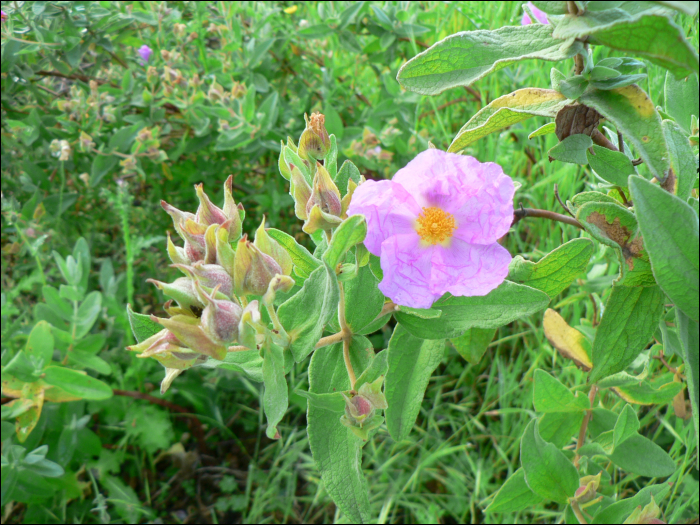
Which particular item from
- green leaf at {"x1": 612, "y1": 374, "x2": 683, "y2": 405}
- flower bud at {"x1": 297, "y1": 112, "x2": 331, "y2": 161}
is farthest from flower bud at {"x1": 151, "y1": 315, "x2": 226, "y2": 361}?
green leaf at {"x1": 612, "y1": 374, "x2": 683, "y2": 405}

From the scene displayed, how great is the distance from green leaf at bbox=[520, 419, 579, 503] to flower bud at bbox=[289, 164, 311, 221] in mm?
585

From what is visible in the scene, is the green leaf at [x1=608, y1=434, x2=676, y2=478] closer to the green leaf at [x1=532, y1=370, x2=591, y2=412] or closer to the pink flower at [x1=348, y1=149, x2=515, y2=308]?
the green leaf at [x1=532, y1=370, x2=591, y2=412]

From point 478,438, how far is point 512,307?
4.87ft

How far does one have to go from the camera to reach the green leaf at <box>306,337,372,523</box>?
0.89 m

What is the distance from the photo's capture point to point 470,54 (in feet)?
2.65

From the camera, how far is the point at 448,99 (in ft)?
8.73

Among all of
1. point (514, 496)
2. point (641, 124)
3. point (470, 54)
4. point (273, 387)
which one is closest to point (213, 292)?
point (273, 387)

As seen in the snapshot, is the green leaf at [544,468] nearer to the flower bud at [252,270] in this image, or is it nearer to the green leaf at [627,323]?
the green leaf at [627,323]

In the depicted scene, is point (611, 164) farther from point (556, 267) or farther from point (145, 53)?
point (145, 53)

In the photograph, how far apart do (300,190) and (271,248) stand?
13 cm

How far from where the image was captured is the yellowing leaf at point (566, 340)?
1272 millimetres

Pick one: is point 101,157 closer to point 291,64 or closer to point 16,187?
point 16,187

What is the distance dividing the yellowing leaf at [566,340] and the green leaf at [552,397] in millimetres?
118

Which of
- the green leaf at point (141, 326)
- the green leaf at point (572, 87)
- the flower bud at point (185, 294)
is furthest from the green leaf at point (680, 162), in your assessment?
the green leaf at point (141, 326)
